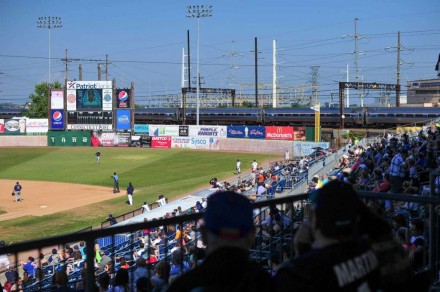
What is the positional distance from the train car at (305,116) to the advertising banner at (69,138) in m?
26.8

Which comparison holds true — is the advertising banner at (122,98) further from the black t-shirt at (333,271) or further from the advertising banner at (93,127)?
the black t-shirt at (333,271)

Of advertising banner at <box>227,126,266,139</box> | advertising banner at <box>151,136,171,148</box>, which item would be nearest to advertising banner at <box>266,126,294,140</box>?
advertising banner at <box>227,126,266,139</box>

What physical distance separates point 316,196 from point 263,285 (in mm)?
550

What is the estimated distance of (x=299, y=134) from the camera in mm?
62031

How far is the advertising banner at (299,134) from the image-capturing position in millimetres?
61750

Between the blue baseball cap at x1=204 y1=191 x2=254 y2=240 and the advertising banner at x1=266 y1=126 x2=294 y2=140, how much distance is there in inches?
2391

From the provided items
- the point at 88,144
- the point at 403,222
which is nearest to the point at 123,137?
the point at 88,144

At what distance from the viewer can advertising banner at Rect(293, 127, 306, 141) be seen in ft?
203

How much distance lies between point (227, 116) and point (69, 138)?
27.6m

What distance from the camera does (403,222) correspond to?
5645mm

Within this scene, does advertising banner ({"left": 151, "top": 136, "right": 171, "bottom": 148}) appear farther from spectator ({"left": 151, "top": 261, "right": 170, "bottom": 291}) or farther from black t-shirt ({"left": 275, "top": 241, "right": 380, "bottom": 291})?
black t-shirt ({"left": 275, "top": 241, "right": 380, "bottom": 291})

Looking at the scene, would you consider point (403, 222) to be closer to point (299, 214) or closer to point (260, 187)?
point (299, 214)

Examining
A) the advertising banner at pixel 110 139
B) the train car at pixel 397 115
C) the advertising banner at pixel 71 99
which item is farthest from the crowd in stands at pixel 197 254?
the train car at pixel 397 115

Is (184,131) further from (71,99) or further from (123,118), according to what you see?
(71,99)
